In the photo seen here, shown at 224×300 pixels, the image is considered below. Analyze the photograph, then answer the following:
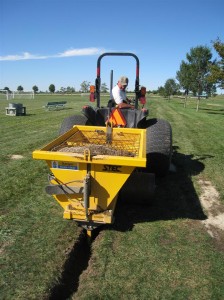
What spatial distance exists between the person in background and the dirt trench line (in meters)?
1.94

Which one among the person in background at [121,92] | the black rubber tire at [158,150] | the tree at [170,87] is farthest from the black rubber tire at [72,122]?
the tree at [170,87]

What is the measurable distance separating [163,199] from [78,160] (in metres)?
2.00

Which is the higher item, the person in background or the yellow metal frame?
the person in background

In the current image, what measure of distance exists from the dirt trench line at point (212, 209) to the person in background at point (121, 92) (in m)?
1.94

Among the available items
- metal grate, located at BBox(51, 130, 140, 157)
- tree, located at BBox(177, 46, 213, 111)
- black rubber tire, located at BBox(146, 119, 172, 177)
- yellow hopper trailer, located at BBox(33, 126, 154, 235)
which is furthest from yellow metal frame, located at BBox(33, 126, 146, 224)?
tree, located at BBox(177, 46, 213, 111)

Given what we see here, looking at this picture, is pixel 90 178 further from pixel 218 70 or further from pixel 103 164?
pixel 218 70

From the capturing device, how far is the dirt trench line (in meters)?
3.93

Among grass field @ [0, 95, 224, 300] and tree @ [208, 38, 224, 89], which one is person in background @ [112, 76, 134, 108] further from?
tree @ [208, 38, 224, 89]

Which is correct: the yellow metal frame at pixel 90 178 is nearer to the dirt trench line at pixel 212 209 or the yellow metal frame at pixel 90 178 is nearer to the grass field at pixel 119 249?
the grass field at pixel 119 249

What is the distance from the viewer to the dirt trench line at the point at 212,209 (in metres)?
3.93

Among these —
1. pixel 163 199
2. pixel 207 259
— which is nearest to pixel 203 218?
pixel 163 199

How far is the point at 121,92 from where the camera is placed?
5586 millimetres

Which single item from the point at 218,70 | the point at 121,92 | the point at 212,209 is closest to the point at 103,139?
the point at 121,92

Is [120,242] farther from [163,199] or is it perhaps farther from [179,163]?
[179,163]
